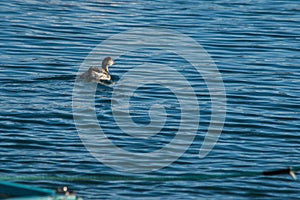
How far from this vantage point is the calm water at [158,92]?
12133mm

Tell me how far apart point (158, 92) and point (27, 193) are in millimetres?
7924

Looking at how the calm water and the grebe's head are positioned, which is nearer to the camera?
the calm water

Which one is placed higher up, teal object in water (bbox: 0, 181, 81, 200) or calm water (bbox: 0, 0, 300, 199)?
calm water (bbox: 0, 0, 300, 199)

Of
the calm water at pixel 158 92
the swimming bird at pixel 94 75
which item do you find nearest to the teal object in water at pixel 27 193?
the calm water at pixel 158 92

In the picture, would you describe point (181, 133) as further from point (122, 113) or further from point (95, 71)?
point (95, 71)

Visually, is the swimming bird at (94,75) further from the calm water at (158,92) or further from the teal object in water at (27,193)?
the teal object in water at (27,193)

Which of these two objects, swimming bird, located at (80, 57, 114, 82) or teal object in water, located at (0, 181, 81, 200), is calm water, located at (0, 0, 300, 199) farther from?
teal object in water, located at (0, 181, 81, 200)

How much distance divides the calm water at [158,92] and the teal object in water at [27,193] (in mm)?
916

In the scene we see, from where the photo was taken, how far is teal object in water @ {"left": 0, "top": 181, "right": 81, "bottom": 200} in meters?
8.86

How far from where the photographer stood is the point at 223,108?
15.8 m

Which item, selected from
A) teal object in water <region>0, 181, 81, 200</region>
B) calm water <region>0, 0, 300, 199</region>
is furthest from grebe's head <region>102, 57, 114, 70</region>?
teal object in water <region>0, 181, 81, 200</region>

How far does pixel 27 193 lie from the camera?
30.2 feet

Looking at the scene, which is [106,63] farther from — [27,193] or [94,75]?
[27,193]

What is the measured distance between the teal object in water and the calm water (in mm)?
916
